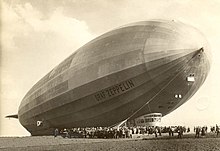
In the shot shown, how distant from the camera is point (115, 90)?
13.9 metres

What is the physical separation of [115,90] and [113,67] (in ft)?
2.93

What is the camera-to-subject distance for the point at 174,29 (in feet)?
43.4

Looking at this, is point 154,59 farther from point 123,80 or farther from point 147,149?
point 147,149

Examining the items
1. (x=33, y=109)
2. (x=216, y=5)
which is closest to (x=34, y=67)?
(x=216, y=5)

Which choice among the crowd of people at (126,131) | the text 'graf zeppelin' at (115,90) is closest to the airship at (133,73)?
the text 'graf zeppelin' at (115,90)

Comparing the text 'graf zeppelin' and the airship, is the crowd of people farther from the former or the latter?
the text 'graf zeppelin'

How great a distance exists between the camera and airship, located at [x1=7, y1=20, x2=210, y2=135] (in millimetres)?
13109

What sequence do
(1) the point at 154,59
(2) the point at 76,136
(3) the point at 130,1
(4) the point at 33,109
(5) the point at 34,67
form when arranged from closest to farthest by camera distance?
(3) the point at 130,1 < (5) the point at 34,67 < (1) the point at 154,59 < (2) the point at 76,136 < (4) the point at 33,109

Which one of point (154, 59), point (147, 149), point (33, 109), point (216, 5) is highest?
point (216, 5)

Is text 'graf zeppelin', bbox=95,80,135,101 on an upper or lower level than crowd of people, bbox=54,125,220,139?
upper

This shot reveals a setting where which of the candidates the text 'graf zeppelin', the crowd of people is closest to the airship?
the text 'graf zeppelin'

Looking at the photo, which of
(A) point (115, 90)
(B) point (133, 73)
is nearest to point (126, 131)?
(A) point (115, 90)

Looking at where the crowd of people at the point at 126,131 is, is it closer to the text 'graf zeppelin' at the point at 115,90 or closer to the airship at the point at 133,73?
the airship at the point at 133,73

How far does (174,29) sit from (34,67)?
17.2 ft
